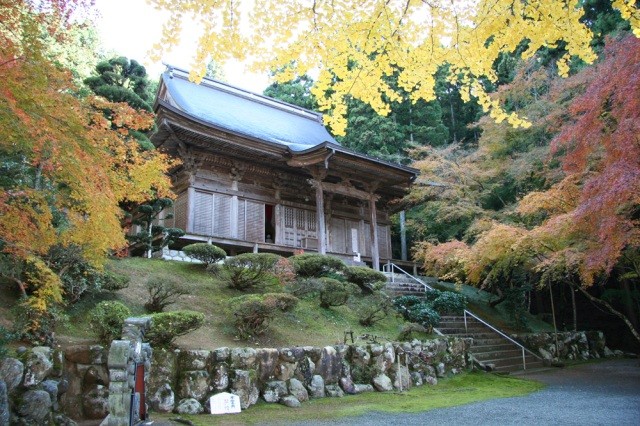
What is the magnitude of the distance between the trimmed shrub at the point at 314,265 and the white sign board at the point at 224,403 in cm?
531

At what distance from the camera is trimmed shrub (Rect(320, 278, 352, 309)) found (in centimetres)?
1033

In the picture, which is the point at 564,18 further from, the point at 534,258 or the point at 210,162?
the point at 210,162

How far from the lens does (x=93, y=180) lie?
18.6 ft

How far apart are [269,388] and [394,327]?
16.4ft

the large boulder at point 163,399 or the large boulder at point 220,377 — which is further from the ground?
the large boulder at point 220,377

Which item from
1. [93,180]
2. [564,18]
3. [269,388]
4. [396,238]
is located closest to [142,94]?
[93,180]

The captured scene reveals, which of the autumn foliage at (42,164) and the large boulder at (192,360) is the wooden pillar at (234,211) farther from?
the large boulder at (192,360)

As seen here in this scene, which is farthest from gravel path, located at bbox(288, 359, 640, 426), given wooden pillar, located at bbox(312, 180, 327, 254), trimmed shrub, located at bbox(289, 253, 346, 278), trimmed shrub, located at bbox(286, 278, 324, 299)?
wooden pillar, located at bbox(312, 180, 327, 254)

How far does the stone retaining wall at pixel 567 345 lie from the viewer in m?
13.4

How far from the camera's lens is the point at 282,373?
23.4 ft

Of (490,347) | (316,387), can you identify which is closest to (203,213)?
(316,387)

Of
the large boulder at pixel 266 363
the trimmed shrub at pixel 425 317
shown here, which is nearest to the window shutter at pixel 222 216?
the trimmed shrub at pixel 425 317

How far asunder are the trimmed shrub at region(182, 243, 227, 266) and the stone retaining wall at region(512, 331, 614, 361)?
29.4 ft

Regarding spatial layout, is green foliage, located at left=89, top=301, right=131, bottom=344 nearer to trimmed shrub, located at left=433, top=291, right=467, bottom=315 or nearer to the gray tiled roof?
trimmed shrub, located at left=433, top=291, right=467, bottom=315
